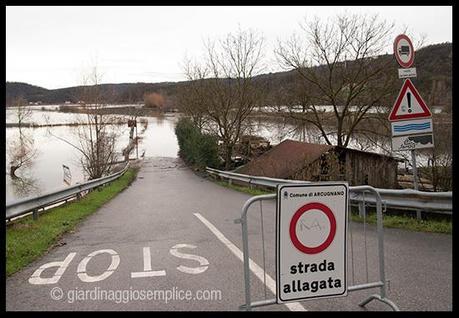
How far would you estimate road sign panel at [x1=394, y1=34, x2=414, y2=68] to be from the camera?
314 inches

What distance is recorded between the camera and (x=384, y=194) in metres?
8.55

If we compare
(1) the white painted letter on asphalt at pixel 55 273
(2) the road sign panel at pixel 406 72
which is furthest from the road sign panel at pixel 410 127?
(1) the white painted letter on asphalt at pixel 55 273

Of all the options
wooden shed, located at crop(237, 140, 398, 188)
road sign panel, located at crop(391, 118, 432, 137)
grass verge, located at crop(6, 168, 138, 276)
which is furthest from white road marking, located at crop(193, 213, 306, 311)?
wooden shed, located at crop(237, 140, 398, 188)

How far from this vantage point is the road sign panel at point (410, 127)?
795 cm

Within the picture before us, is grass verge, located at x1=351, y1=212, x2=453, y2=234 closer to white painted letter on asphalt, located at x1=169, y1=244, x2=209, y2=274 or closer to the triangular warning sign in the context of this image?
the triangular warning sign

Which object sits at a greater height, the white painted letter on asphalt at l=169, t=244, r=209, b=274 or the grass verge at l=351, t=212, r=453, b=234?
the grass verge at l=351, t=212, r=453, b=234

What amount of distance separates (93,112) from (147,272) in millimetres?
28551

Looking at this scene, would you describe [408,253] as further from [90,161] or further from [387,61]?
[90,161]

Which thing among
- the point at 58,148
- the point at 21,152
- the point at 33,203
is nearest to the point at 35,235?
the point at 33,203

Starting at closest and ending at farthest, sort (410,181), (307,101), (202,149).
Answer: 1. (410,181)
2. (307,101)
3. (202,149)

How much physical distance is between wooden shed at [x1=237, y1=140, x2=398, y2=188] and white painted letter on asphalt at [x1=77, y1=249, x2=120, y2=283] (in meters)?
10.9

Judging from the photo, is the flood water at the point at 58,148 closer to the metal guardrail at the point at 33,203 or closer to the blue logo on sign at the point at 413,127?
the metal guardrail at the point at 33,203

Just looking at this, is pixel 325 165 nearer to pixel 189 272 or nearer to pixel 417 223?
pixel 417 223
